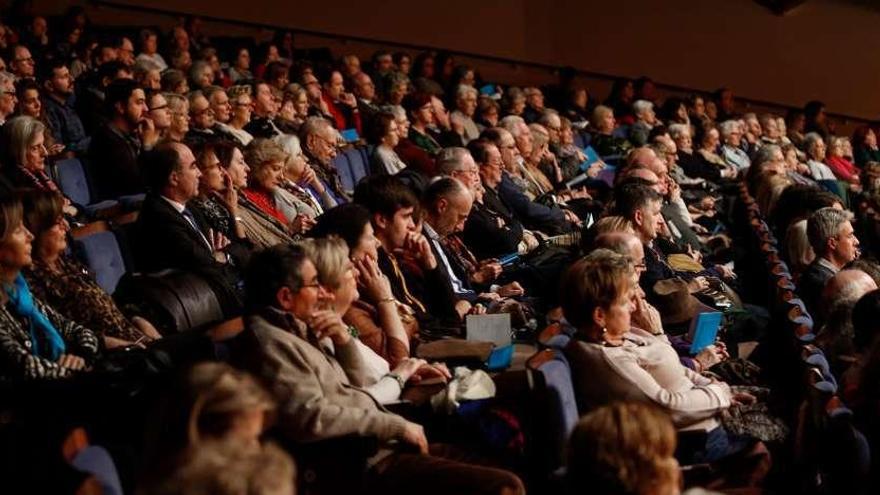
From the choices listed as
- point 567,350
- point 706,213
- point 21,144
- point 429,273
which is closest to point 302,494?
point 567,350

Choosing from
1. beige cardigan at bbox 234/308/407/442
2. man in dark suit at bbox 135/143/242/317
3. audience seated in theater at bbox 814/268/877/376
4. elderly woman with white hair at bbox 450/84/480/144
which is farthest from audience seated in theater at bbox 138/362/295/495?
elderly woman with white hair at bbox 450/84/480/144

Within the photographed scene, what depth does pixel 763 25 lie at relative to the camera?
9.68m

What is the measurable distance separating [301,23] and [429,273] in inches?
212

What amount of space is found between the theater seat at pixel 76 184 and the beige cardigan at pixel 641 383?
6.23 ft

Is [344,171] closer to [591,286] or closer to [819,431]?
[591,286]

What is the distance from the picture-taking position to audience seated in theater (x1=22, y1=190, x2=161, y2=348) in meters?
2.68

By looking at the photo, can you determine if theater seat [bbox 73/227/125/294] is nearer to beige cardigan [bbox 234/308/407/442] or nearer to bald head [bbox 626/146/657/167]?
beige cardigan [bbox 234/308/407/442]

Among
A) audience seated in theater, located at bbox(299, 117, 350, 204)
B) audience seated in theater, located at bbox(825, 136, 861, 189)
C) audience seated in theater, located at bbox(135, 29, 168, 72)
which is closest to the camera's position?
audience seated in theater, located at bbox(299, 117, 350, 204)

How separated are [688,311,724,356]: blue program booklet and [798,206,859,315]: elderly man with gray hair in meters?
0.96

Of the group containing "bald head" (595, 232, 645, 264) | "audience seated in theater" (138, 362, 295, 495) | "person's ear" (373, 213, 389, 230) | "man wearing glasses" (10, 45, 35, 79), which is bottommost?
"man wearing glasses" (10, 45, 35, 79)

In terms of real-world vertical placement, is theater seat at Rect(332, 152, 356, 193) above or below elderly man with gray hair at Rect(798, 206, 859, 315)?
below

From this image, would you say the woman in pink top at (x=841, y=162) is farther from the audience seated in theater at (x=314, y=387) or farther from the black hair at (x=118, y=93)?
the audience seated in theater at (x=314, y=387)

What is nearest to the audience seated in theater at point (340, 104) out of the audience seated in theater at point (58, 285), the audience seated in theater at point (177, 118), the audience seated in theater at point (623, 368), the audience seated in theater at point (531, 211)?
the audience seated in theater at point (531, 211)

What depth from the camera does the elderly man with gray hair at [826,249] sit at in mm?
3975
